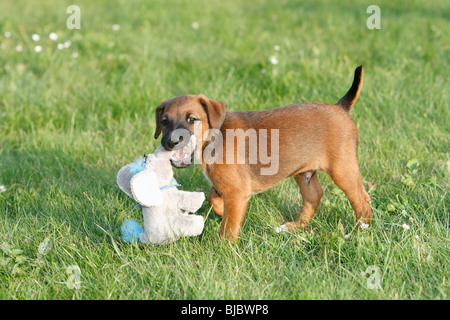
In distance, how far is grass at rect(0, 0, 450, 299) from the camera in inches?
111

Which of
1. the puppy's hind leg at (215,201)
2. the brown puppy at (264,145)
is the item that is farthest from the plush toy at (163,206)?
the puppy's hind leg at (215,201)

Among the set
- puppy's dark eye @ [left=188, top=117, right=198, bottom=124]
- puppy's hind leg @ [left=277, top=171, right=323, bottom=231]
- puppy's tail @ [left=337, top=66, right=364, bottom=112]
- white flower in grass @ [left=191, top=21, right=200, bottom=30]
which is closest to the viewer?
puppy's dark eye @ [left=188, top=117, right=198, bottom=124]

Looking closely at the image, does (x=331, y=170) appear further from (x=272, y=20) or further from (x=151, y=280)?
(x=272, y=20)

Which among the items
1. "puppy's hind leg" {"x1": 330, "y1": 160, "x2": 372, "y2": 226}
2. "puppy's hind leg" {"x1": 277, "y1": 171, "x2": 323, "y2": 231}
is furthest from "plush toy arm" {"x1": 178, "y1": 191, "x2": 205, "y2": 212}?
"puppy's hind leg" {"x1": 330, "y1": 160, "x2": 372, "y2": 226}

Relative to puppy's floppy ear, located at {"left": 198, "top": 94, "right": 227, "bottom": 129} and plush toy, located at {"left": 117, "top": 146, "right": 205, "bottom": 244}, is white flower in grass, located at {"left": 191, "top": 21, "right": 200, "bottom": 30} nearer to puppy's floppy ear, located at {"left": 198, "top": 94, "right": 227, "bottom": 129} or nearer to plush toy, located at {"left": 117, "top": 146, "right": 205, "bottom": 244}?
puppy's floppy ear, located at {"left": 198, "top": 94, "right": 227, "bottom": 129}

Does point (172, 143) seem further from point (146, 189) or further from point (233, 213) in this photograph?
point (233, 213)

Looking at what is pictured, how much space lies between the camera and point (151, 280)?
9.05 feet

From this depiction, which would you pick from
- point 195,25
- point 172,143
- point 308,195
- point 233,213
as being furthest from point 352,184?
point 195,25

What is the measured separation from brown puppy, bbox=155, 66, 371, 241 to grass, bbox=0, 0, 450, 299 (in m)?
0.24

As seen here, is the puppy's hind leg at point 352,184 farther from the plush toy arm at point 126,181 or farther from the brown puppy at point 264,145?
the plush toy arm at point 126,181

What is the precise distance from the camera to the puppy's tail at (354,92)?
3.38m

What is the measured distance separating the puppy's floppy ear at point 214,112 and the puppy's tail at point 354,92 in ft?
2.84

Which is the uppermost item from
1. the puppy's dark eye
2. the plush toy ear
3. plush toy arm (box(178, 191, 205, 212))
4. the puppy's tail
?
the puppy's tail
